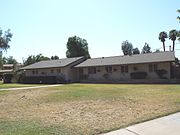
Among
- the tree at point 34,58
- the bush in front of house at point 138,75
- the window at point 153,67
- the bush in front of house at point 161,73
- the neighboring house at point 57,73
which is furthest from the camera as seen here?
the tree at point 34,58

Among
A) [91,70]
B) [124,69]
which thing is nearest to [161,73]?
[124,69]

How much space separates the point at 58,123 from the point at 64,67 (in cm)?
3502

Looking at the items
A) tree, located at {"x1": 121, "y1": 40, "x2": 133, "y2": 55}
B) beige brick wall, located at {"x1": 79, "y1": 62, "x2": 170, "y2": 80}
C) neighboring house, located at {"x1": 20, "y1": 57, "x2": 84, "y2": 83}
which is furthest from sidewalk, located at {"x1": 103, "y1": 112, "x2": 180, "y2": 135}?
tree, located at {"x1": 121, "y1": 40, "x2": 133, "y2": 55}

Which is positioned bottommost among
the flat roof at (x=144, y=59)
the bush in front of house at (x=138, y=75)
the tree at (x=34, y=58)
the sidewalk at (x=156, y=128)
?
the sidewalk at (x=156, y=128)

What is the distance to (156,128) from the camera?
849 cm

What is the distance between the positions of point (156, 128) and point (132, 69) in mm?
29971

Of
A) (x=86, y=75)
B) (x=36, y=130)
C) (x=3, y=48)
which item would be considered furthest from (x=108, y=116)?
(x=3, y=48)

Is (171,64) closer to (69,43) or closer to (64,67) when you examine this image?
(64,67)

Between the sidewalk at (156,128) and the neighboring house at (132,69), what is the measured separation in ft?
82.1

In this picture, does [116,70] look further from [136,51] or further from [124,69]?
[136,51]

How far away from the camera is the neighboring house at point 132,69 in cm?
3475

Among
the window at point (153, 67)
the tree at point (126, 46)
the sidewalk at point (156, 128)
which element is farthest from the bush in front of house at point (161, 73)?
the tree at point (126, 46)

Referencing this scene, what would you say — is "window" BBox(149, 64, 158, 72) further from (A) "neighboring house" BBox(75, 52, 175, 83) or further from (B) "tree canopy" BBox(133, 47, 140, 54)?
(B) "tree canopy" BBox(133, 47, 140, 54)

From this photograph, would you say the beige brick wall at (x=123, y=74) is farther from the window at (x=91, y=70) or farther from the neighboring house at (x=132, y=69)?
the window at (x=91, y=70)
